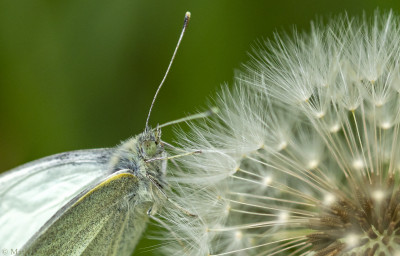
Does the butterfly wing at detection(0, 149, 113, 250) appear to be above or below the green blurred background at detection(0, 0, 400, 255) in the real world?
below

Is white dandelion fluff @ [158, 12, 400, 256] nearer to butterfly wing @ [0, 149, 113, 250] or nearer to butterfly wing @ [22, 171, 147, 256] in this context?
butterfly wing @ [22, 171, 147, 256]

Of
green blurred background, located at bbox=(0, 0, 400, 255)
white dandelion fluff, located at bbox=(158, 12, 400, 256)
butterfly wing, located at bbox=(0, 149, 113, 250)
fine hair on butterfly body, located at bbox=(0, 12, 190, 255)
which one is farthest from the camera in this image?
green blurred background, located at bbox=(0, 0, 400, 255)

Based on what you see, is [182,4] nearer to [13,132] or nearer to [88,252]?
[13,132]

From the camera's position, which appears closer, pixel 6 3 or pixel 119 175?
pixel 119 175

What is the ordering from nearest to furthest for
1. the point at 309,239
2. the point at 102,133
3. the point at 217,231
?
the point at 309,239, the point at 217,231, the point at 102,133

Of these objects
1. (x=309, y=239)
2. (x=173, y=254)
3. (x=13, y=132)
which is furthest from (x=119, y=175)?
(x=13, y=132)

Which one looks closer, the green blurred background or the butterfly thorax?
the butterfly thorax

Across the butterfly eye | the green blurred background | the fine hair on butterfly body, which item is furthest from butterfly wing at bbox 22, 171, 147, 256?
the green blurred background

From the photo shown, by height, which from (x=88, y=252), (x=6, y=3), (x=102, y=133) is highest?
(x=6, y=3)
